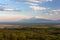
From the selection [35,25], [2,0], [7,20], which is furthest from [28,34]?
[2,0]

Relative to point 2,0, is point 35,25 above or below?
below

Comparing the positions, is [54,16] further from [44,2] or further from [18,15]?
[18,15]

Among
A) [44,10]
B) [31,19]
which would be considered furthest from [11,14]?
[44,10]

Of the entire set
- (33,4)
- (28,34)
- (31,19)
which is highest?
(33,4)

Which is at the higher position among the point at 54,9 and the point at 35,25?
the point at 54,9

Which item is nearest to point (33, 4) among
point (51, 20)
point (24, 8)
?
point (24, 8)

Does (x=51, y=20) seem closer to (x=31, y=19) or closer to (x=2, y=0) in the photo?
(x=31, y=19)
